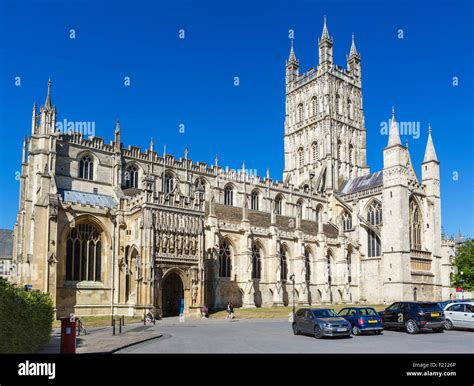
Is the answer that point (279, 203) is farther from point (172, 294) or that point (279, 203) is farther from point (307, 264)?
point (172, 294)

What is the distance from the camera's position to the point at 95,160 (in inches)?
1935

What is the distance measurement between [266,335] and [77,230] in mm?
21404

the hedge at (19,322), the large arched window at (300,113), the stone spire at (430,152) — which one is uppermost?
the large arched window at (300,113)

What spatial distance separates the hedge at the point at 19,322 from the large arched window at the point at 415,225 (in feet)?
164

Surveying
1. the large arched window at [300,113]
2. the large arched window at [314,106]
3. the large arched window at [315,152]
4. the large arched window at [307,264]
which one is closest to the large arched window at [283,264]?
the large arched window at [307,264]

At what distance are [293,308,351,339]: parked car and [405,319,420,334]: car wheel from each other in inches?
174

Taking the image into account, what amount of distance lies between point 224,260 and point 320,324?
26.5m

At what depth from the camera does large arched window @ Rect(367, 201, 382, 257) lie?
61.1 m

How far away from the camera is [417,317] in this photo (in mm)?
24938

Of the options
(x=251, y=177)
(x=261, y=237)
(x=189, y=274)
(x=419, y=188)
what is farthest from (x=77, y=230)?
(x=419, y=188)

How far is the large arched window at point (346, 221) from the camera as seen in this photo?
67.9 meters

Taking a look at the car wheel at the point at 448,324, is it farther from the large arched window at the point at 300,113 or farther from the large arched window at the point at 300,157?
the large arched window at the point at 300,113

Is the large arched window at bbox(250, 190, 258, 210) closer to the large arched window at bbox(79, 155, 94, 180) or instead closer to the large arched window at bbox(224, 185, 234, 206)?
the large arched window at bbox(224, 185, 234, 206)

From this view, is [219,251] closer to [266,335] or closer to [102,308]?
[102,308]
